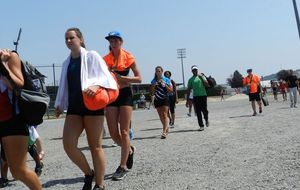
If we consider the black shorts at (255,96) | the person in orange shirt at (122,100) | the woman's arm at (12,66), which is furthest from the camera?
the black shorts at (255,96)

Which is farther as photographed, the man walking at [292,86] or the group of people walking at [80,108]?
the man walking at [292,86]

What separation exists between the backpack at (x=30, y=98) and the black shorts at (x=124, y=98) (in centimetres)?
188

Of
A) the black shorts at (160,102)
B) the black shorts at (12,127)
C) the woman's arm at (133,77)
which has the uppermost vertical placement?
the woman's arm at (133,77)

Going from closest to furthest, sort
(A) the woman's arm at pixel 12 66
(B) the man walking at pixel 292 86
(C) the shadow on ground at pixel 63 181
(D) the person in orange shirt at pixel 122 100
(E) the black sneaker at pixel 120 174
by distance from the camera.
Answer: (A) the woman's arm at pixel 12 66 < (E) the black sneaker at pixel 120 174 < (C) the shadow on ground at pixel 63 181 < (D) the person in orange shirt at pixel 122 100 < (B) the man walking at pixel 292 86

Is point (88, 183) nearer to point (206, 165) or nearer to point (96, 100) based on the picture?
point (96, 100)

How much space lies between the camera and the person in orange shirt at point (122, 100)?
596 cm

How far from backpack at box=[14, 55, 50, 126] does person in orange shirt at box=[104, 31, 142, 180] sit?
6.11 ft

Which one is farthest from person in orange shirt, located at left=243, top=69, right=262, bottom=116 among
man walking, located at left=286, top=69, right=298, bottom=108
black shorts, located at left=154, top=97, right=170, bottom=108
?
black shorts, located at left=154, top=97, right=170, bottom=108

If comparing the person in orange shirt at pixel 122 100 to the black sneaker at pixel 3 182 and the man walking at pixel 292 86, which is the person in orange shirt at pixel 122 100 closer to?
the black sneaker at pixel 3 182

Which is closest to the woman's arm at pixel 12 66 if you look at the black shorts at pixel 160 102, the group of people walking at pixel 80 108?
the group of people walking at pixel 80 108

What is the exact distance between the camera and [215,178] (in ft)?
17.5

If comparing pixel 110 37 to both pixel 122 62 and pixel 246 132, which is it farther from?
pixel 246 132

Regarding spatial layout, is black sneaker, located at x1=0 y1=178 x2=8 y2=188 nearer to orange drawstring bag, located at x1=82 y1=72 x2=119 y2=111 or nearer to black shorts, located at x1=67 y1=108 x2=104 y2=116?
black shorts, located at x1=67 y1=108 x2=104 y2=116

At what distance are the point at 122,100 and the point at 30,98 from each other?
6.88 feet
